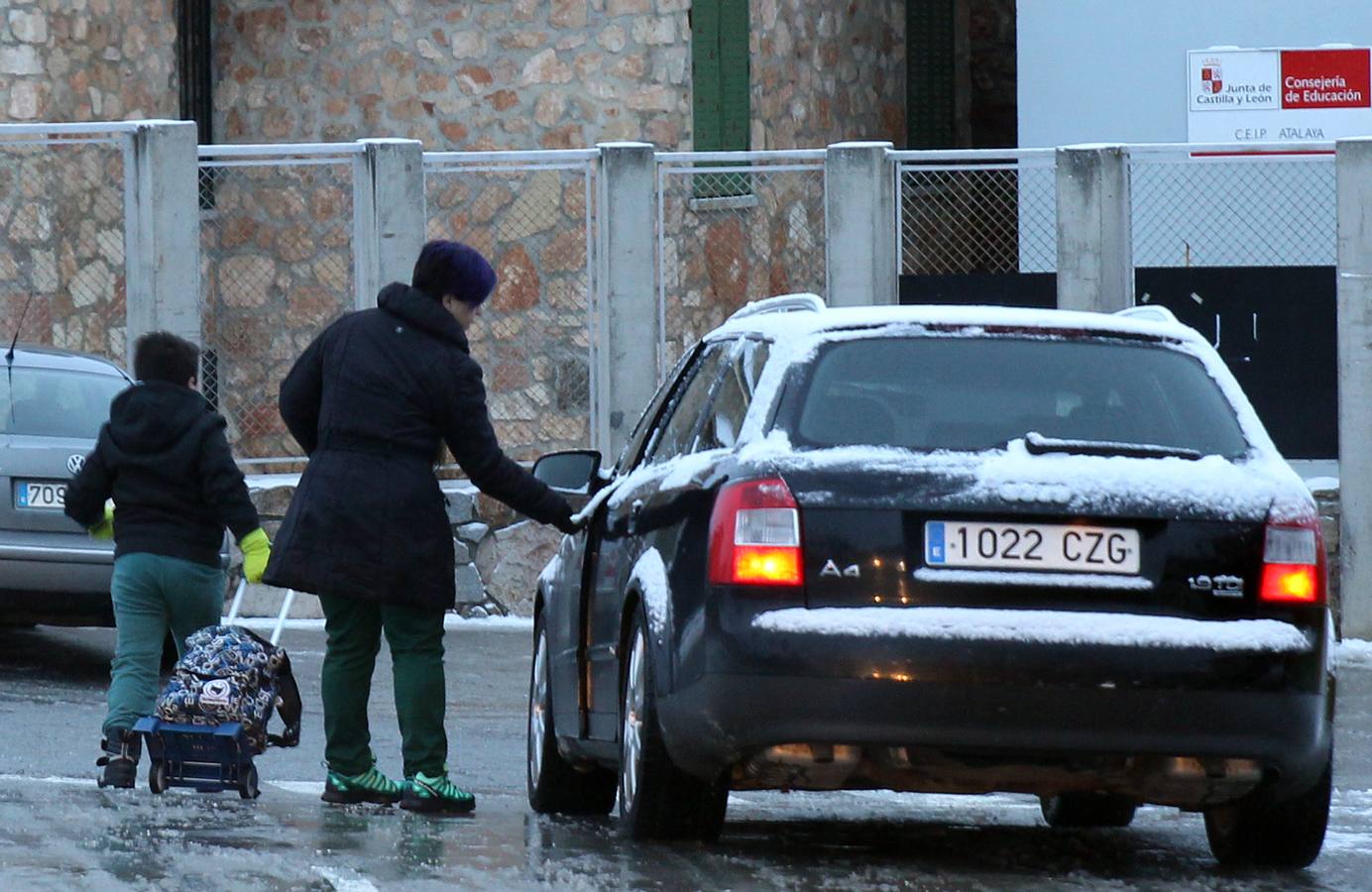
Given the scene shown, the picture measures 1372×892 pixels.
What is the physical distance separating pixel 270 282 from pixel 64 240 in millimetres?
1254

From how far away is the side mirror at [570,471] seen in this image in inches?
333

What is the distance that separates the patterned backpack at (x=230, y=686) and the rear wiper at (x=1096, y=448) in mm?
2940

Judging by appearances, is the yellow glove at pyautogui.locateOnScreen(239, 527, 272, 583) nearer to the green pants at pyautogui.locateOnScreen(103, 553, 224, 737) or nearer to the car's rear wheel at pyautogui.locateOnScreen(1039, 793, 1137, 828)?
the green pants at pyautogui.locateOnScreen(103, 553, 224, 737)

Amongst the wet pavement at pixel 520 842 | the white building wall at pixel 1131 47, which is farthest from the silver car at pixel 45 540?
the white building wall at pixel 1131 47

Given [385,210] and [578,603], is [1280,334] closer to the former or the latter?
[385,210]

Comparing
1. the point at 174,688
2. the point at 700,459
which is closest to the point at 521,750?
the point at 174,688

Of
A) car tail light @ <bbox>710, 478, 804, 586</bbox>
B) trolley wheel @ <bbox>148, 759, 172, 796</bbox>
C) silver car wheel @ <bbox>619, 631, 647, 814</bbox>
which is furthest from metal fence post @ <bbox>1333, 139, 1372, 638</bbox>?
car tail light @ <bbox>710, 478, 804, 586</bbox>

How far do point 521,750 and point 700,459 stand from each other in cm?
420

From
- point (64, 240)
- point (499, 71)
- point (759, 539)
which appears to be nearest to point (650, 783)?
point (759, 539)

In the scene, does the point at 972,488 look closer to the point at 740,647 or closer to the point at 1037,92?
the point at 740,647

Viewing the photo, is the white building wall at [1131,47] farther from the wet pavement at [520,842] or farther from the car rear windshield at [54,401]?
the wet pavement at [520,842]

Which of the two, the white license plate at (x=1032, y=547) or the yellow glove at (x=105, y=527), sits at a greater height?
the white license plate at (x=1032, y=547)

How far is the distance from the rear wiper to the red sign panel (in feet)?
45.7

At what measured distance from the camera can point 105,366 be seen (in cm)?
1363
